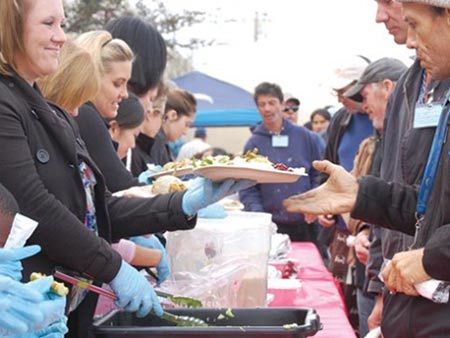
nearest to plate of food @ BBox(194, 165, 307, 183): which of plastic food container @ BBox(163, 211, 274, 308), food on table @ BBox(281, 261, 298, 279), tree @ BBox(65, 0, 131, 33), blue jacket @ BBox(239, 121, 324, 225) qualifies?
plastic food container @ BBox(163, 211, 274, 308)

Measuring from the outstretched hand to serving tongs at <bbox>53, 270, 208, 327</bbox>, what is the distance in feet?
1.35

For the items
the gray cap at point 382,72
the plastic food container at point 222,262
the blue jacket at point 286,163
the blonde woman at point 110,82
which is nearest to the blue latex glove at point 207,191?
the plastic food container at point 222,262

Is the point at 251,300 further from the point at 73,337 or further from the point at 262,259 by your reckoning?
the point at 73,337

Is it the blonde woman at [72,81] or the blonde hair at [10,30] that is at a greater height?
the blonde hair at [10,30]

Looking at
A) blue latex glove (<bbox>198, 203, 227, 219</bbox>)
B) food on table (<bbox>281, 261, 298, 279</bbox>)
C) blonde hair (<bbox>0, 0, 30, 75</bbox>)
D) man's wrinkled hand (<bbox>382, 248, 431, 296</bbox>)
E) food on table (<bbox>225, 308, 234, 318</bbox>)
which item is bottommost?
food on table (<bbox>281, 261, 298, 279</bbox>)

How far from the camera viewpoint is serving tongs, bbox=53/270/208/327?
1.81 metres

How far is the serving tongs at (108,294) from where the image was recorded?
181cm

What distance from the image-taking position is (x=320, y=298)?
312cm

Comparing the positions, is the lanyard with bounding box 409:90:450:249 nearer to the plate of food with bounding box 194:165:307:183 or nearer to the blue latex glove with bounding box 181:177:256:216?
the plate of food with bounding box 194:165:307:183

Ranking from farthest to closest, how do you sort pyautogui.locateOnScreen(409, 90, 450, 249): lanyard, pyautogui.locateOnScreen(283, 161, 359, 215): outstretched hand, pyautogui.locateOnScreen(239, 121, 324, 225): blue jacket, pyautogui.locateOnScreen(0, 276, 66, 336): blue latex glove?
pyautogui.locateOnScreen(239, 121, 324, 225): blue jacket, pyautogui.locateOnScreen(283, 161, 359, 215): outstretched hand, pyautogui.locateOnScreen(409, 90, 450, 249): lanyard, pyautogui.locateOnScreen(0, 276, 66, 336): blue latex glove

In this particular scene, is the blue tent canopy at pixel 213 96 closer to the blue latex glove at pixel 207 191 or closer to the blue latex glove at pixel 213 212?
the blue latex glove at pixel 213 212

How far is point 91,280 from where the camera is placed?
1905 mm

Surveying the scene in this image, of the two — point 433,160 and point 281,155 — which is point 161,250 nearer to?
point 433,160

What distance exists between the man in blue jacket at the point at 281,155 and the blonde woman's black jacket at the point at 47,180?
371 centimetres
